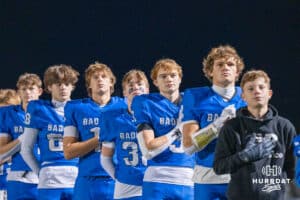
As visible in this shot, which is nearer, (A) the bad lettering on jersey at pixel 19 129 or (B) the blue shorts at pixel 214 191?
(B) the blue shorts at pixel 214 191

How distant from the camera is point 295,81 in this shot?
8.76 meters

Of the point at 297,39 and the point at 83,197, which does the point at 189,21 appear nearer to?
the point at 297,39

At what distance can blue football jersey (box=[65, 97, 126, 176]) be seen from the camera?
6.51m

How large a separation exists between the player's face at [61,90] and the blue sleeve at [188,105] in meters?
1.52

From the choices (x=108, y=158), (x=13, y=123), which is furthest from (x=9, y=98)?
(x=108, y=158)

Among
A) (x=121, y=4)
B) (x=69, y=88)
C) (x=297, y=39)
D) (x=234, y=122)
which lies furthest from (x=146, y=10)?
(x=234, y=122)

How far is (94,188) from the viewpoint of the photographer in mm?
6473

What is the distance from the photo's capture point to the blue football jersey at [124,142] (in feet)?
20.5

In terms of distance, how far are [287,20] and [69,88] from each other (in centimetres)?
274

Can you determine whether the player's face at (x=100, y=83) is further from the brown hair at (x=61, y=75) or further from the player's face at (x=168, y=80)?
the player's face at (x=168, y=80)

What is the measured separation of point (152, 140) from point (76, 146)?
0.80 meters

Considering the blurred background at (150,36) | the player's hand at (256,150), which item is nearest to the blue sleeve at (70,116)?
the player's hand at (256,150)

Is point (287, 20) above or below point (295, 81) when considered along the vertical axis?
above

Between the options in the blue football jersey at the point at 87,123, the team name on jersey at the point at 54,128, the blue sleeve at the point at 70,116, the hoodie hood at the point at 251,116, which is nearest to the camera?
the hoodie hood at the point at 251,116
